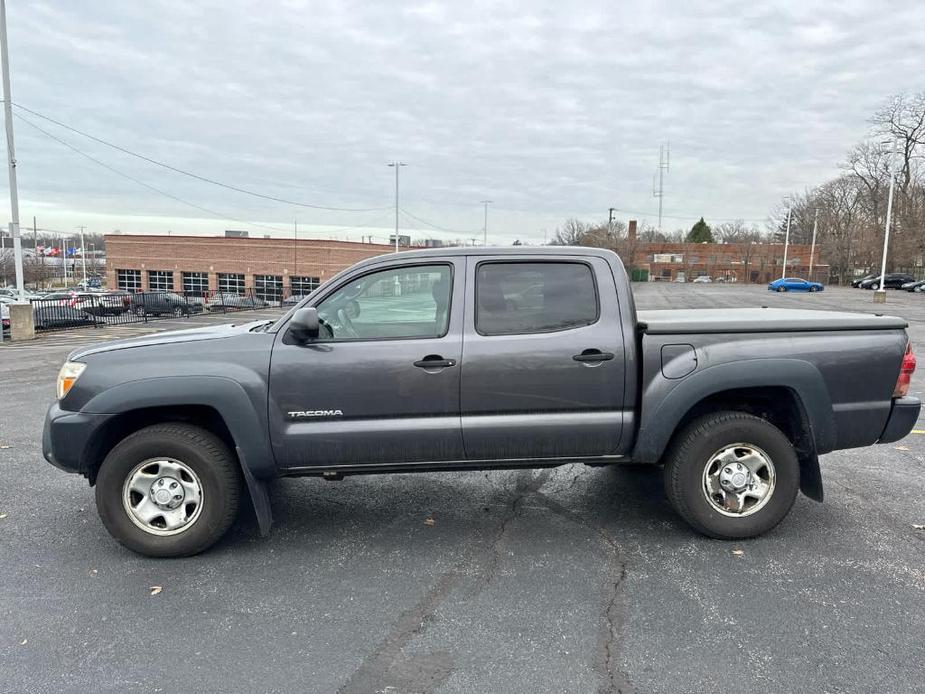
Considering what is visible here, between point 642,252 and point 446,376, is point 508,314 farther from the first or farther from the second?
point 642,252

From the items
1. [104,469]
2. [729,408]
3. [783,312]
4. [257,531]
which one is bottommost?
[257,531]

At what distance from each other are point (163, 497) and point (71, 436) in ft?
2.09

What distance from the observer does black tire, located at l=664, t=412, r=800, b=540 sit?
4.02 m

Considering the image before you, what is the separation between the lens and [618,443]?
4039 mm

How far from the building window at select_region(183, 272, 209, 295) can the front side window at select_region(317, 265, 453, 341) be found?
66.0 m

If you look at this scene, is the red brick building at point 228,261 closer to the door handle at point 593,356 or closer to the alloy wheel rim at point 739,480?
the door handle at point 593,356

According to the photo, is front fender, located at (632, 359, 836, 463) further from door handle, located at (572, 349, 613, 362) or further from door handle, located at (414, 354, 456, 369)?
door handle, located at (414, 354, 456, 369)

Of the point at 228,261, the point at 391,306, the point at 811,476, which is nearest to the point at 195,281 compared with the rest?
the point at 228,261

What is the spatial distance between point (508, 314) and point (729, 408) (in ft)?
5.33

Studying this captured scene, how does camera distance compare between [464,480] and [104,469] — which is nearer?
[104,469]

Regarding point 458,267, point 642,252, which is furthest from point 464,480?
point 642,252

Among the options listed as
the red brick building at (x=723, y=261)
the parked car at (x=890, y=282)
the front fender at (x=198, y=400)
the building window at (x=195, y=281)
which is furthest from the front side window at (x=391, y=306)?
the red brick building at (x=723, y=261)

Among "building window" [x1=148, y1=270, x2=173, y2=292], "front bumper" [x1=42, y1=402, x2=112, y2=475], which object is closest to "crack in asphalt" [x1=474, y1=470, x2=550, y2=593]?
"front bumper" [x1=42, y1=402, x2=112, y2=475]

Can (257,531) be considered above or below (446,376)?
below
